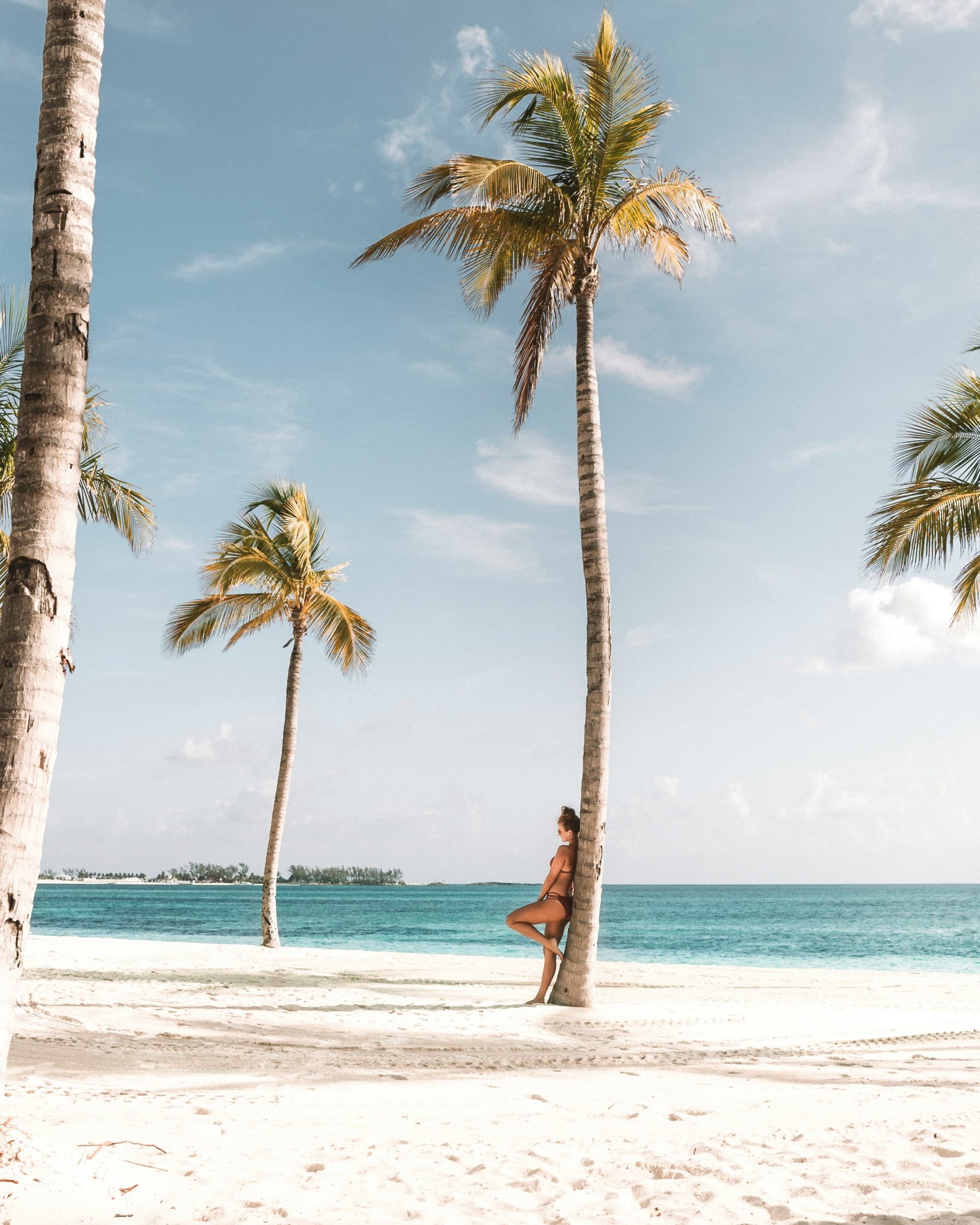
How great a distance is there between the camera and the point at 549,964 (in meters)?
9.17

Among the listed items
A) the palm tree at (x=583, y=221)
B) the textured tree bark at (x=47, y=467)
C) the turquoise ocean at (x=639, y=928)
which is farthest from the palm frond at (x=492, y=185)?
the turquoise ocean at (x=639, y=928)

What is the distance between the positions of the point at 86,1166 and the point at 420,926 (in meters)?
46.1

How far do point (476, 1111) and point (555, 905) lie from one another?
4323mm

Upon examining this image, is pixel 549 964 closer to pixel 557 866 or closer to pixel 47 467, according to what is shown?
pixel 557 866

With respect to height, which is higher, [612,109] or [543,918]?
[612,109]

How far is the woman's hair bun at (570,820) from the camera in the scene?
30.5ft

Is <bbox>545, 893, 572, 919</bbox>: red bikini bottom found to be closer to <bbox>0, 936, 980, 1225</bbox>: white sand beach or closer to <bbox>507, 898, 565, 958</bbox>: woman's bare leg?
<bbox>507, 898, 565, 958</bbox>: woman's bare leg

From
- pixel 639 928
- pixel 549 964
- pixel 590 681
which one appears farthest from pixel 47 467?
pixel 639 928

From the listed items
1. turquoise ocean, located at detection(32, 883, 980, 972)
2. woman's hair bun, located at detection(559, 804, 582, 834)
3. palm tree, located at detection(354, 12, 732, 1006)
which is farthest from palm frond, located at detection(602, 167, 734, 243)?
turquoise ocean, located at detection(32, 883, 980, 972)

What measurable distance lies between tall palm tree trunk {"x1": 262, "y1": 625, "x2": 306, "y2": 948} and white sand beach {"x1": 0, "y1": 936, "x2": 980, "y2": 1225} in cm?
682

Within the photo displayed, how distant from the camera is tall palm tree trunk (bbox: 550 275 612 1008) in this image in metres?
8.91

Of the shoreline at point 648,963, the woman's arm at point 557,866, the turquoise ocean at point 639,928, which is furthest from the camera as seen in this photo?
the turquoise ocean at point 639,928

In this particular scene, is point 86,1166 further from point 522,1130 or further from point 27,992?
point 27,992

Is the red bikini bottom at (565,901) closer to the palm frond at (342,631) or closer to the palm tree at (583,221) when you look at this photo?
the palm tree at (583,221)
